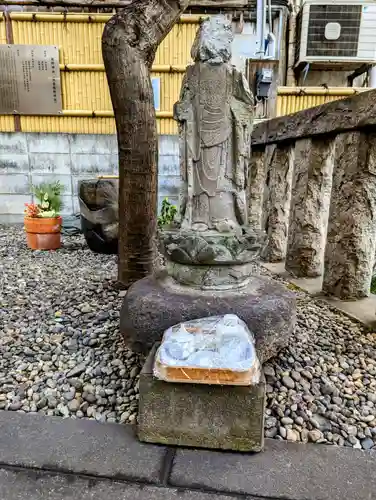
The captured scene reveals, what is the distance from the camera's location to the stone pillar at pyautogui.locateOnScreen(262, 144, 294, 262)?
4438 millimetres

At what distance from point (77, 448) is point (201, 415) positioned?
1.75 feet

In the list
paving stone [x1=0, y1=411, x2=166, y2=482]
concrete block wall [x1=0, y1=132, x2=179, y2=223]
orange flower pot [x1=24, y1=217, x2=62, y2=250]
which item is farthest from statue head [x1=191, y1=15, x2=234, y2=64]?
concrete block wall [x1=0, y1=132, x2=179, y2=223]

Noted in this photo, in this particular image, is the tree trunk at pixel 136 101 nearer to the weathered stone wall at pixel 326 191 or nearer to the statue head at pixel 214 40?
the statue head at pixel 214 40

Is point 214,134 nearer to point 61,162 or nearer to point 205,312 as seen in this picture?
point 205,312

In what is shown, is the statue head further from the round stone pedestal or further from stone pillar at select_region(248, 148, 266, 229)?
stone pillar at select_region(248, 148, 266, 229)

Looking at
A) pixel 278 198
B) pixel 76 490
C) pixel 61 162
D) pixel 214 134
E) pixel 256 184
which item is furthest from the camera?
pixel 61 162

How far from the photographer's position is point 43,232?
5.16 metres

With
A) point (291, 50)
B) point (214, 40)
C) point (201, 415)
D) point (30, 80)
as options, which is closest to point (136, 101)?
point (214, 40)

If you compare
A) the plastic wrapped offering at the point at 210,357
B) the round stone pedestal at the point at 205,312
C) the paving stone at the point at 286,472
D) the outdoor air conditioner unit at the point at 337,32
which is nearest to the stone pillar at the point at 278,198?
the round stone pedestal at the point at 205,312

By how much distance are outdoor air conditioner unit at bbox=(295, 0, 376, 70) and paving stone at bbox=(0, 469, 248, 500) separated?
7934 millimetres

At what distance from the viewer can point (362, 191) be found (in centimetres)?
296

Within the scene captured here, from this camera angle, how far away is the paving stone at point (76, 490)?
133cm

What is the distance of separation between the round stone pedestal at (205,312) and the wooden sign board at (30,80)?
18.6 ft

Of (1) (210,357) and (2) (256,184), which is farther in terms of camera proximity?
(2) (256,184)
